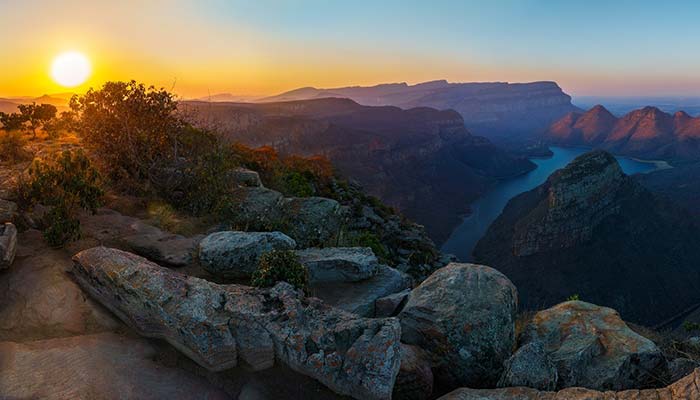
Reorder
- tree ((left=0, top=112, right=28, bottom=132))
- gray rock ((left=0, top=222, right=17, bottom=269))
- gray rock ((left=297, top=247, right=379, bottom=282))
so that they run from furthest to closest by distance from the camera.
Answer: tree ((left=0, top=112, right=28, bottom=132))
gray rock ((left=297, top=247, right=379, bottom=282))
gray rock ((left=0, top=222, right=17, bottom=269))

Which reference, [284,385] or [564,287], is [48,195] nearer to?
[284,385]

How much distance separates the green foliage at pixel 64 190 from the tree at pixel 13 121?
2555 centimetres

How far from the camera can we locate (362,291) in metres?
9.57

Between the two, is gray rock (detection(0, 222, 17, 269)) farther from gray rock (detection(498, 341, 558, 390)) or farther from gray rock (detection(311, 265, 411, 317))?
gray rock (detection(498, 341, 558, 390))

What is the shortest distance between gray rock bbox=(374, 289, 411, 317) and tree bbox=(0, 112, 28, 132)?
110 ft

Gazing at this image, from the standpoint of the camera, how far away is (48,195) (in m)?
9.64

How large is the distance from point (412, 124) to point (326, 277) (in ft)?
562

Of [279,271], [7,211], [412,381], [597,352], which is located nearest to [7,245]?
[7,211]

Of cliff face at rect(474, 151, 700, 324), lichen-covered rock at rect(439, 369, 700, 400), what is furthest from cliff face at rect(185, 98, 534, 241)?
lichen-covered rock at rect(439, 369, 700, 400)

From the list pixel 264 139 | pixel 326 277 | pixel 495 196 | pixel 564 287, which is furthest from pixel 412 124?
pixel 326 277

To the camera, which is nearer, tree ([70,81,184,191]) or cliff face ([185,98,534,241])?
tree ([70,81,184,191])

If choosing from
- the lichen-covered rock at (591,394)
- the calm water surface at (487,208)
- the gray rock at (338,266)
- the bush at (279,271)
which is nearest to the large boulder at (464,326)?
the lichen-covered rock at (591,394)

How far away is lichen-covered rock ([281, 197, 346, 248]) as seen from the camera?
13.5m

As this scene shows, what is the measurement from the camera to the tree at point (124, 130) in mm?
14750
